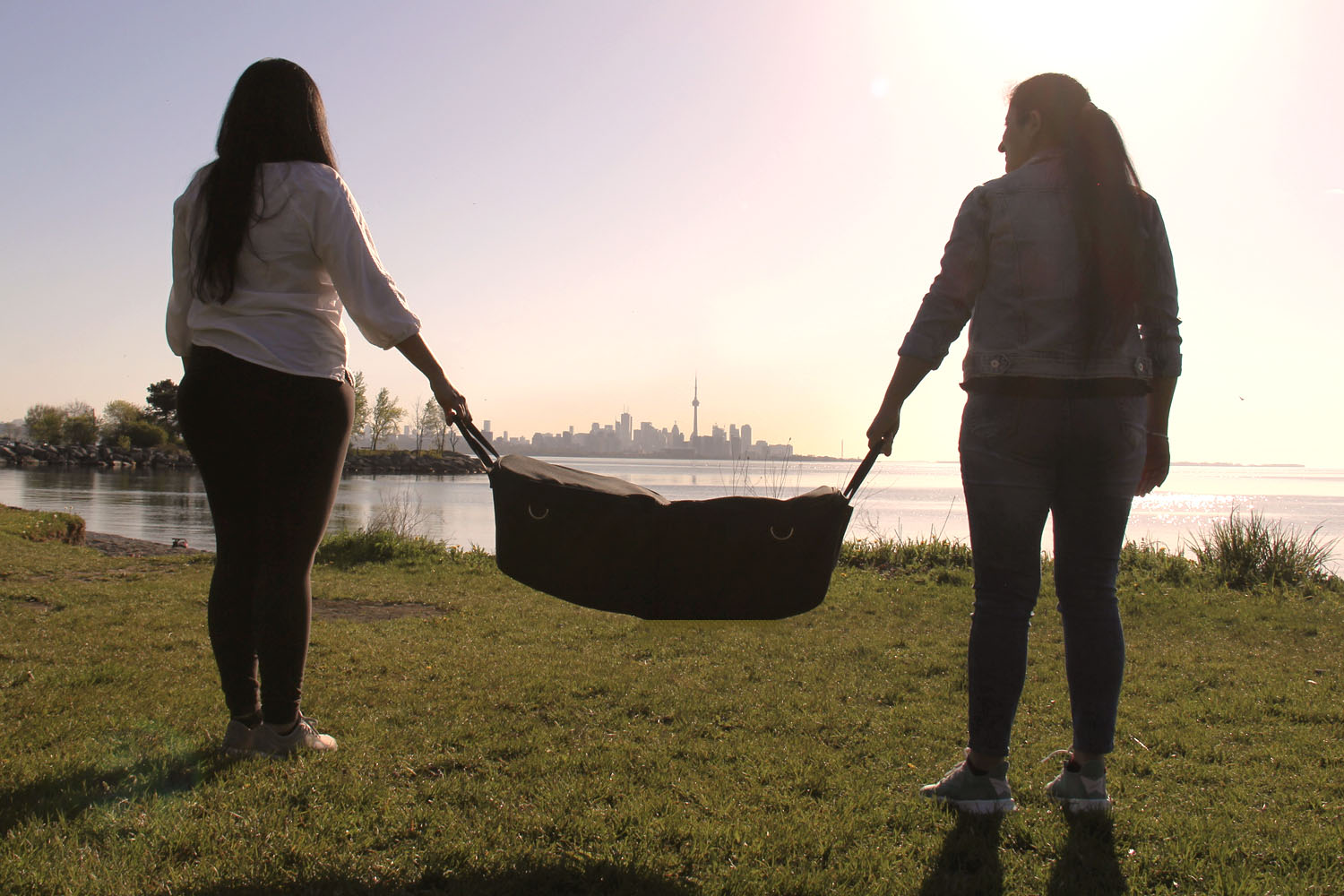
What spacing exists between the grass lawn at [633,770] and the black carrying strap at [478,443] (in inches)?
35.5

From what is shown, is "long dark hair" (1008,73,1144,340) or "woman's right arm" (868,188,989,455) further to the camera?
"woman's right arm" (868,188,989,455)

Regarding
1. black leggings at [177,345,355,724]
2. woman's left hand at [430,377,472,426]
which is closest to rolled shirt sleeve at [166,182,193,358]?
black leggings at [177,345,355,724]

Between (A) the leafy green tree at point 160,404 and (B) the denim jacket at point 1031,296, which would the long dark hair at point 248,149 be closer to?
(B) the denim jacket at point 1031,296

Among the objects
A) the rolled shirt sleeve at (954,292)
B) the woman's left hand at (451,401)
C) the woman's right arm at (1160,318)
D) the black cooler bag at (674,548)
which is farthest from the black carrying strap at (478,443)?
the woman's right arm at (1160,318)

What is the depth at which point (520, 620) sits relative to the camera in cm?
575

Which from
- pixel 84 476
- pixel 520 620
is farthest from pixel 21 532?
pixel 84 476

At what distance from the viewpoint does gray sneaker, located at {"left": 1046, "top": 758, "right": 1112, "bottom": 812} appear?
237 cm

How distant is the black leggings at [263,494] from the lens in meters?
2.37

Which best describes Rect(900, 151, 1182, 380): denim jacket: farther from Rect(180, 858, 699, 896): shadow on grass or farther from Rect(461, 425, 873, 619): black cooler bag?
Rect(180, 858, 699, 896): shadow on grass

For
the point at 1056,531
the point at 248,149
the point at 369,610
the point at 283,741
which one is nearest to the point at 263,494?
the point at 283,741

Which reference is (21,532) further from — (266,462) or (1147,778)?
(1147,778)

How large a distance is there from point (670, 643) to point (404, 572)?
477cm

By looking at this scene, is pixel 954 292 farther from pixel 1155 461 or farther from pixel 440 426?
pixel 440 426

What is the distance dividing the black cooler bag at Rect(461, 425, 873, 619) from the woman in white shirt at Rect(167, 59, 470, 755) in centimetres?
47
